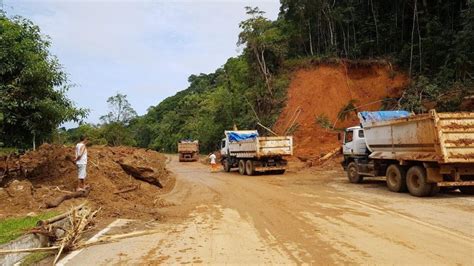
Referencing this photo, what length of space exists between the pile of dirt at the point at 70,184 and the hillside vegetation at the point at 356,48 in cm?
1977

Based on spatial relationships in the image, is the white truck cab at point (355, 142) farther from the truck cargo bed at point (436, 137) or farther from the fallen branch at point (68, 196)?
the fallen branch at point (68, 196)

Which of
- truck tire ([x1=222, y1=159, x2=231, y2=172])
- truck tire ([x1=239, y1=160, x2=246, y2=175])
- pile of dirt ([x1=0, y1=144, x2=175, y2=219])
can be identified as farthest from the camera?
truck tire ([x1=222, y1=159, x2=231, y2=172])

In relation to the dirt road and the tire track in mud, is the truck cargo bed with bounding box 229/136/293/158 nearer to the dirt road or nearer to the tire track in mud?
the dirt road

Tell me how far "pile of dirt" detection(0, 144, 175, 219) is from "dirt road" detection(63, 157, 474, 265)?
1.21m

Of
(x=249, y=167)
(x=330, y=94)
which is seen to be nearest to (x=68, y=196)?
(x=249, y=167)

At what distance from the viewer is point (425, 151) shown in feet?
44.9

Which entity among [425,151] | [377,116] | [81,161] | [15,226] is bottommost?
[15,226]

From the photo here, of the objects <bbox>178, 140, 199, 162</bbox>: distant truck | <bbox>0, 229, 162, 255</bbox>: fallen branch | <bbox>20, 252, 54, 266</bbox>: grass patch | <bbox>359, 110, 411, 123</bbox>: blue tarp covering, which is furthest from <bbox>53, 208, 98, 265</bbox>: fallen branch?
<bbox>178, 140, 199, 162</bbox>: distant truck

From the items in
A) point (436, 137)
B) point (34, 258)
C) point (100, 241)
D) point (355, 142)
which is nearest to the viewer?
point (34, 258)

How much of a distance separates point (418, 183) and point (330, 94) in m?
25.6

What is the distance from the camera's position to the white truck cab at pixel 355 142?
61.1ft

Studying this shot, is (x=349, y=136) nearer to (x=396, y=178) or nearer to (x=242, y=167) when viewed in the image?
(x=396, y=178)

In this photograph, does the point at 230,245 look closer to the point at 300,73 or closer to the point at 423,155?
the point at 423,155

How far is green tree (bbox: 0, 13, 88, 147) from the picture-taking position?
12.4 meters
